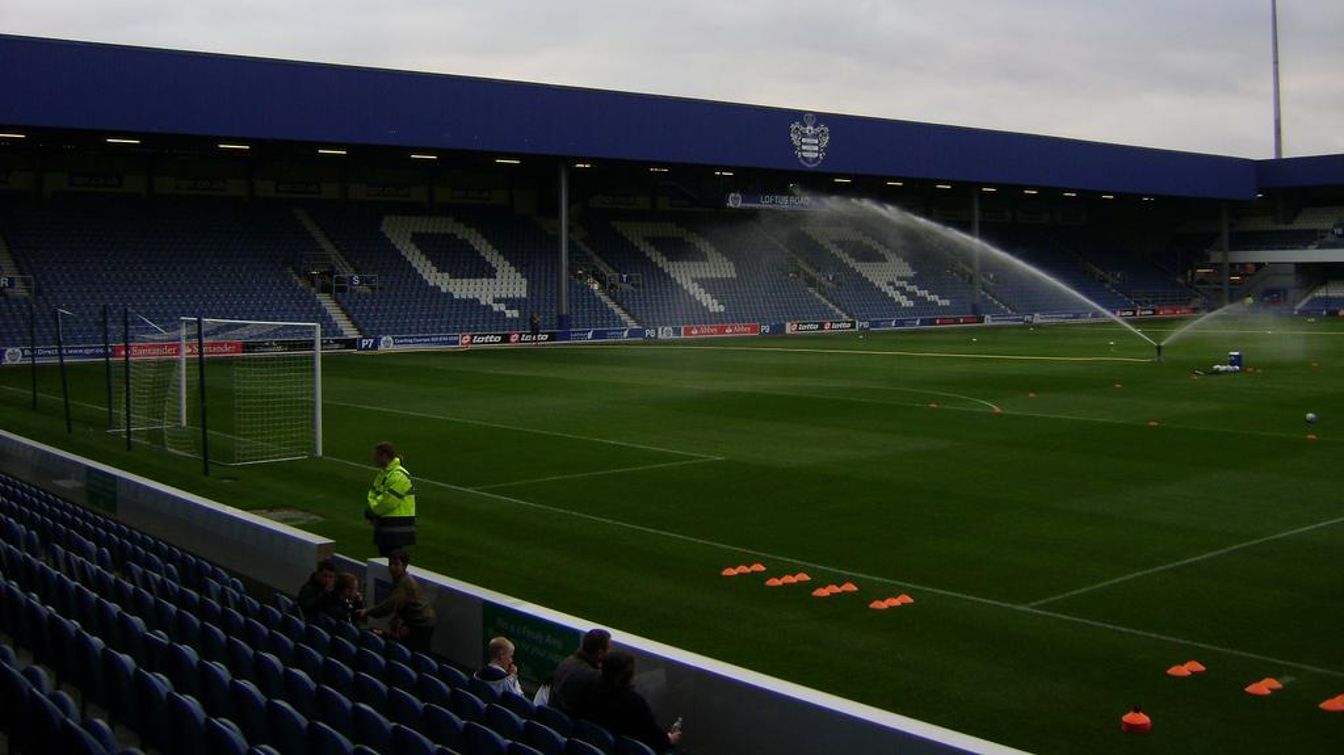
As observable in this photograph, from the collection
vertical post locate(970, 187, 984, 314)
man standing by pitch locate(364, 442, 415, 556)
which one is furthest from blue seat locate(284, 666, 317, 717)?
vertical post locate(970, 187, 984, 314)

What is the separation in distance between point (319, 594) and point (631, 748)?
4.37 metres

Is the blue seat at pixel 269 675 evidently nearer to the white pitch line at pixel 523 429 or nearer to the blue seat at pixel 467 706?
the blue seat at pixel 467 706

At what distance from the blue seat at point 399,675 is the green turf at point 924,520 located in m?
3.63

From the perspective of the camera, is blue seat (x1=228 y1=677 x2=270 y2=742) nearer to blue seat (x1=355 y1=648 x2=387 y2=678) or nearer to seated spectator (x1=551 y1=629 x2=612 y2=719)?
blue seat (x1=355 y1=648 x2=387 y2=678)

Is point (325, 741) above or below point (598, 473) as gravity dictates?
above

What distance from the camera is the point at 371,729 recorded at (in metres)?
6.61

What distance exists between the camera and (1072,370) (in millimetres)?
37688

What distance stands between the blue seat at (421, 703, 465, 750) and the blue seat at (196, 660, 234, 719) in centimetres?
115

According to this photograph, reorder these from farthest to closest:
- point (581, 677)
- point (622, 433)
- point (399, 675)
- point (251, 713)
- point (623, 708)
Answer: point (622, 433) → point (399, 675) → point (581, 677) → point (623, 708) → point (251, 713)

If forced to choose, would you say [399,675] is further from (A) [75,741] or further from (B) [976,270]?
(B) [976,270]

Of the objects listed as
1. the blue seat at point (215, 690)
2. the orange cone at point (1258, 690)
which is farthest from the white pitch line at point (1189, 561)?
the blue seat at point (215, 690)

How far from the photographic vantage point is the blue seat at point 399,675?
26.0 feet

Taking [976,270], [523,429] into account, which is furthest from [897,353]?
[976,270]

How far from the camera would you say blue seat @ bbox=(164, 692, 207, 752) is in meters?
6.39
